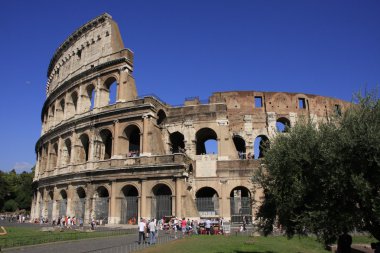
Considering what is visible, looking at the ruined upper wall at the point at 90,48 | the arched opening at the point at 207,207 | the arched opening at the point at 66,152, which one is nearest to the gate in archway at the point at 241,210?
the arched opening at the point at 207,207

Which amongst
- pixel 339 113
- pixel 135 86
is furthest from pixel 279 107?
pixel 339 113

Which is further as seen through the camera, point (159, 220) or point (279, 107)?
point (279, 107)

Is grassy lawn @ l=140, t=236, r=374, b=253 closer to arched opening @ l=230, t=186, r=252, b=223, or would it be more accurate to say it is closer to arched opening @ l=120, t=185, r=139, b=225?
arched opening @ l=230, t=186, r=252, b=223

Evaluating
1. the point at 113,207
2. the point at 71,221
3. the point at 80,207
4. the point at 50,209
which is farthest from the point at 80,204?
the point at 50,209

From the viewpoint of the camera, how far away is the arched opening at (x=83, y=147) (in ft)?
99.3

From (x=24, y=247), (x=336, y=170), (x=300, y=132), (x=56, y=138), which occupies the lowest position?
(x=24, y=247)

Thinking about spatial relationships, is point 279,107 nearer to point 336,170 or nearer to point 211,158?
point 211,158

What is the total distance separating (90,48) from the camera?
32500 millimetres

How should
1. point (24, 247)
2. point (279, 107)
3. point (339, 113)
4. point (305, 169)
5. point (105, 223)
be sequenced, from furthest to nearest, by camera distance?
point (279, 107), point (105, 223), point (24, 247), point (339, 113), point (305, 169)

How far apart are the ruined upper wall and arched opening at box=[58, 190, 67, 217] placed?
1148cm

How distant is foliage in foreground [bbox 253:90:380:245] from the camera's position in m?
7.93

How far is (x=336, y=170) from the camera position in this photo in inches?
320

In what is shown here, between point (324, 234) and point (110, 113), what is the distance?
22103mm

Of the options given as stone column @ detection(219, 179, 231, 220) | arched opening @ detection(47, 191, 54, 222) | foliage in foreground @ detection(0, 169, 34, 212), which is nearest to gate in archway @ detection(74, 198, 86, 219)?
arched opening @ detection(47, 191, 54, 222)
